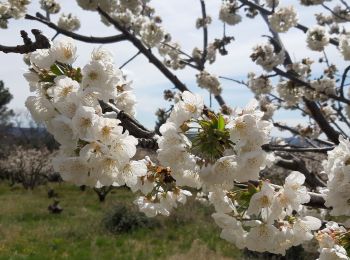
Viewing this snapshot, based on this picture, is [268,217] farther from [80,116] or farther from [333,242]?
[80,116]

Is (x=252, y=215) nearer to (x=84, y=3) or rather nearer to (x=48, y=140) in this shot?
(x=84, y=3)

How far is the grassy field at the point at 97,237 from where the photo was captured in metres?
9.52

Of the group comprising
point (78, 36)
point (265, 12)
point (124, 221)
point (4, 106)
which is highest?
point (4, 106)

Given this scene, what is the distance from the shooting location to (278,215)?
1.44 metres

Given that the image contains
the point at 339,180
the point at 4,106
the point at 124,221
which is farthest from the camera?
the point at 4,106

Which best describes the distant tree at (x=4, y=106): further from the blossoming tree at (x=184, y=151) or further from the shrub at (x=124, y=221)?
the blossoming tree at (x=184, y=151)

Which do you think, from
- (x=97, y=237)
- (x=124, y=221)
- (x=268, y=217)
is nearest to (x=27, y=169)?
(x=124, y=221)

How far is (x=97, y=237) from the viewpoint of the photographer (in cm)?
1137

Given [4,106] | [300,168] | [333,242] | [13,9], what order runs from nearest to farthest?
1. [333,242]
2. [300,168]
3. [13,9]
4. [4,106]

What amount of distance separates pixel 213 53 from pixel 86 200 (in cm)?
1384

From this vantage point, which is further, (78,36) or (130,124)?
(78,36)

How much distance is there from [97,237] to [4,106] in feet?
118

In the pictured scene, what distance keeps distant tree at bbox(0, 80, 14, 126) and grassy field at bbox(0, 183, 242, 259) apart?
27.9 m

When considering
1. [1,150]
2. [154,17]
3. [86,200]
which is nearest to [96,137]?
[154,17]
